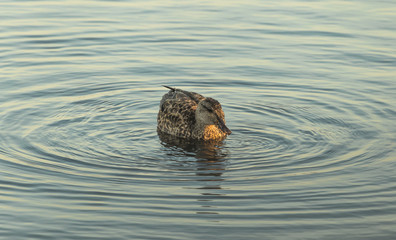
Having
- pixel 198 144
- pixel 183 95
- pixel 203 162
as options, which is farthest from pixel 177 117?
pixel 203 162

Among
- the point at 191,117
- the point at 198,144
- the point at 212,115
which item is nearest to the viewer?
the point at 212,115

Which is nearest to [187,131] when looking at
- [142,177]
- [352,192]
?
[142,177]

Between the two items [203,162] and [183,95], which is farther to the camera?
[183,95]

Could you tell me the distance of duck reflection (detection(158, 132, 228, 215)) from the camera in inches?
359

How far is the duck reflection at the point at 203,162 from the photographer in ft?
29.9

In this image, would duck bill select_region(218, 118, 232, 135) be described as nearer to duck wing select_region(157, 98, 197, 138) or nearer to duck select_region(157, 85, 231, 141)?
duck select_region(157, 85, 231, 141)

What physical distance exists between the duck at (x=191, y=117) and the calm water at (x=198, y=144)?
251mm

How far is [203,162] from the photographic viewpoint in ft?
34.8

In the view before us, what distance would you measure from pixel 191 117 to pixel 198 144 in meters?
0.68

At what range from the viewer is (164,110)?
12398 mm

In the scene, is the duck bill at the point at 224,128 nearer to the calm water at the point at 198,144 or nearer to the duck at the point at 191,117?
the duck at the point at 191,117

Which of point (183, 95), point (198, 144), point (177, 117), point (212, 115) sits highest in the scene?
point (183, 95)

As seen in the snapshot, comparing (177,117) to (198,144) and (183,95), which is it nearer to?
(183,95)

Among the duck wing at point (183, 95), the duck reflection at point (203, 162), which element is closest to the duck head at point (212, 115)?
the duck reflection at point (203, 162)
